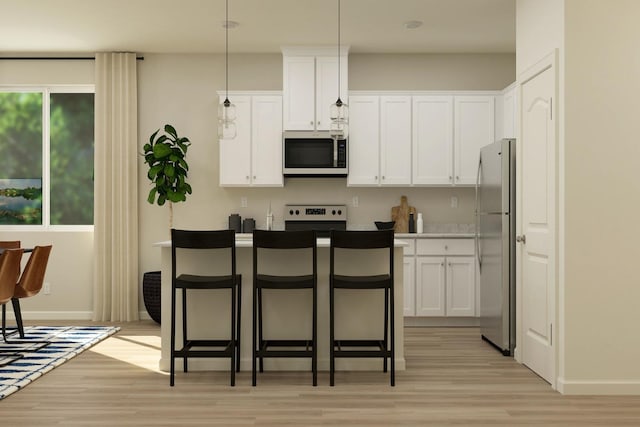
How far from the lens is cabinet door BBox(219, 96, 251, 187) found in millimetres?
6656

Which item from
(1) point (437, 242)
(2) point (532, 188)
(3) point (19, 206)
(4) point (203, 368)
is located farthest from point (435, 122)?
(3) point (19, 206)

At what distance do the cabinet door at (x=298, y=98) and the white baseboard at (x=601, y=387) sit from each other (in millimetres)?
3742

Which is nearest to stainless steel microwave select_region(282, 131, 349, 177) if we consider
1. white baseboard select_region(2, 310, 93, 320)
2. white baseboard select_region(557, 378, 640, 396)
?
white baseboard select_region(2, 310, 93, 320)

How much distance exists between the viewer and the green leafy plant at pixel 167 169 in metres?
6.42

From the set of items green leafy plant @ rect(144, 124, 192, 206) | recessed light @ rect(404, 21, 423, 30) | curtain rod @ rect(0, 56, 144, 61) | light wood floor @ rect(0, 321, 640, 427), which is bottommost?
light wood floor @ rect(0, 321, 640, 427)

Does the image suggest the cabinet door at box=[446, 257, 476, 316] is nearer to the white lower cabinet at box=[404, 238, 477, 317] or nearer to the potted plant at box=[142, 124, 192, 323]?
the white lower cabinet at box=[404, 238, 477, 317]

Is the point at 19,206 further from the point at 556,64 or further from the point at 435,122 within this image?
the point at 556,64

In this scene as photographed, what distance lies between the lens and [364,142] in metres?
6.71

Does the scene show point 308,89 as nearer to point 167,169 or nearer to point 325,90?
point 325,90

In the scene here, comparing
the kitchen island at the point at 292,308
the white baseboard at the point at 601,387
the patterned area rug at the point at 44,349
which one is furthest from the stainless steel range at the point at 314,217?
the white baseboard at the point at 601,387

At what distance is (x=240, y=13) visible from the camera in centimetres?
559

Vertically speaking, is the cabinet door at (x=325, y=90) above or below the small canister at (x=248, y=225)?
above

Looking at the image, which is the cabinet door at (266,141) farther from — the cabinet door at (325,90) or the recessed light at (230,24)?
the recessed light at (230,24)

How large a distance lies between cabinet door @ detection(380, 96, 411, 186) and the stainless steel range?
631mm
